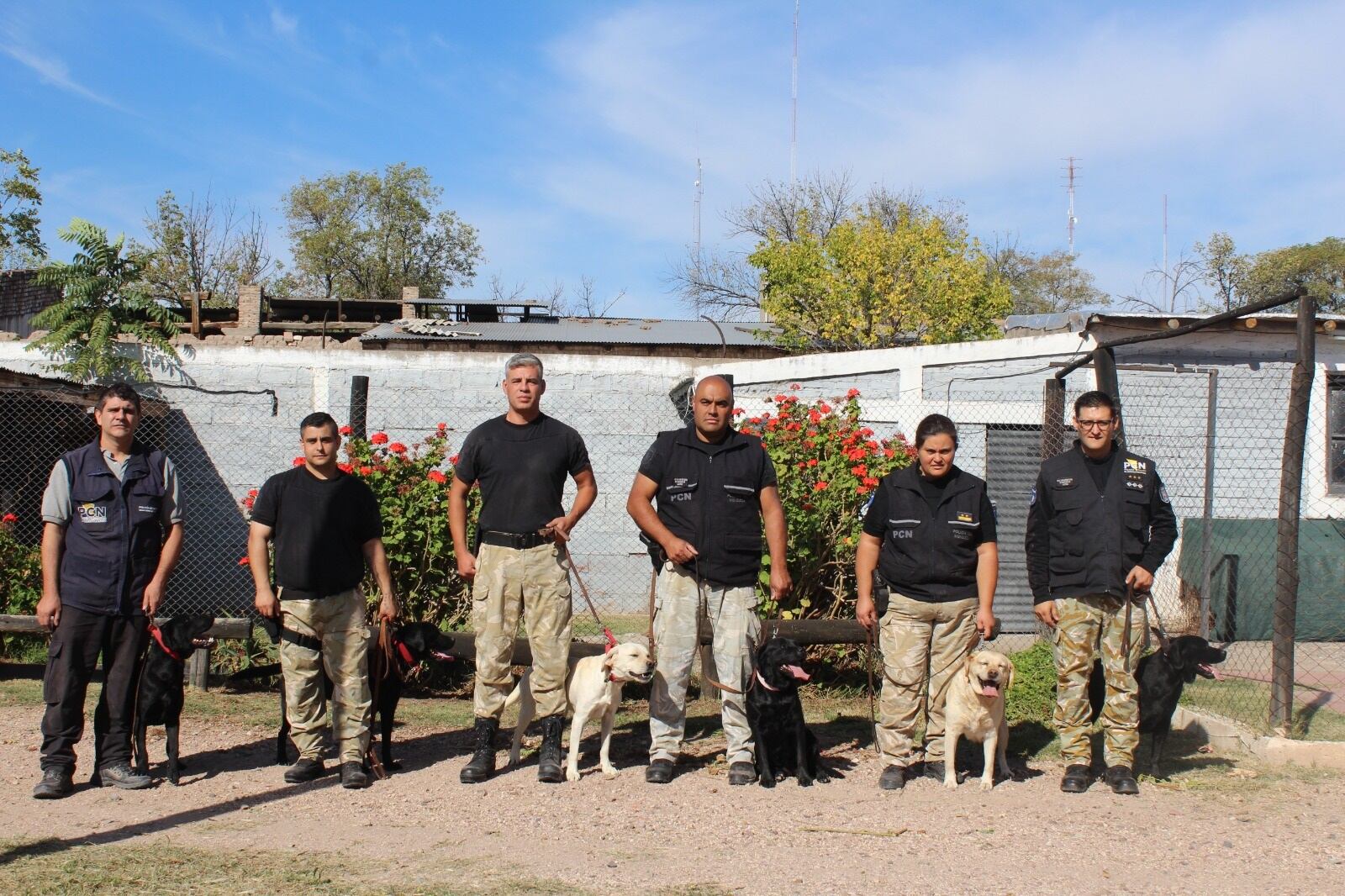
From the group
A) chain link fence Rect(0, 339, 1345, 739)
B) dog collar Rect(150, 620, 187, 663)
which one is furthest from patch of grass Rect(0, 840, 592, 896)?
chain link fence Rect(0, 339, 1345, 739)

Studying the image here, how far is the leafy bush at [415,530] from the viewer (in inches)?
296

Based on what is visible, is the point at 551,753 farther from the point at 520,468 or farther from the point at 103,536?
the point at 103,536

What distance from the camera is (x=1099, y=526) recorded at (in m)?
5.24

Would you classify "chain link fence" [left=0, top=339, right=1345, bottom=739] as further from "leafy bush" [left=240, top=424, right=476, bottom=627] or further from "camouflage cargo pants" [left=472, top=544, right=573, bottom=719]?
"camouflage cargo pants" [left=472, top=544, right=573, bottom=719]

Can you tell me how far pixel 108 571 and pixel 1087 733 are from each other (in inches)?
176

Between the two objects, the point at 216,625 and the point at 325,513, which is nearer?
the point at 325,513

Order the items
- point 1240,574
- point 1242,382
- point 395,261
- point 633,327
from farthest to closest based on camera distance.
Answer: point 395,261
point 633,327
point 1242,382
point 1240,574

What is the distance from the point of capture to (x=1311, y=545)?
1021cm

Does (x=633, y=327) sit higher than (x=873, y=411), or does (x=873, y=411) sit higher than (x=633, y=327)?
(x=633, y=327)

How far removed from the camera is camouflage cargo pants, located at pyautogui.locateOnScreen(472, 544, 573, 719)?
18.0ft

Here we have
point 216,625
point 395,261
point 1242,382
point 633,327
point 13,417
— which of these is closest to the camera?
point 216,625

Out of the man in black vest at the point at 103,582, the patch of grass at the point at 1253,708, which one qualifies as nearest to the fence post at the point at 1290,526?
the patch of grass at the point at 1253,708

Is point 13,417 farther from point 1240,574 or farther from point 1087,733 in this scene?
point 1240,574

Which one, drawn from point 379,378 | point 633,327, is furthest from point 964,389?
point 633,327
